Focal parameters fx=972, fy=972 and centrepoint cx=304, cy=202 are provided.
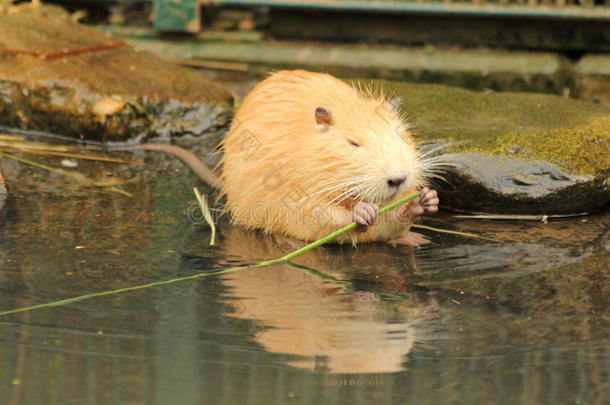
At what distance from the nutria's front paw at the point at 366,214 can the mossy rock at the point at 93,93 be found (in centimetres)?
225

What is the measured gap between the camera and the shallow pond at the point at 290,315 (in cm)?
286

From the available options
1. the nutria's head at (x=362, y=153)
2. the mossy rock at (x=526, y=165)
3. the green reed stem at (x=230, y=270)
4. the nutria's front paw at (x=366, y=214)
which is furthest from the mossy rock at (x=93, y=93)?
the nutria's front paw at (x=366, y=214)

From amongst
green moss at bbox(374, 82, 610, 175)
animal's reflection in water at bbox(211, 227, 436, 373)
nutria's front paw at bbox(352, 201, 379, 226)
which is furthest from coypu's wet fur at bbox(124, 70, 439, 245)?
green moss at bbox(374, 82, 610, 175)

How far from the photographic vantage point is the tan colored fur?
4.02m

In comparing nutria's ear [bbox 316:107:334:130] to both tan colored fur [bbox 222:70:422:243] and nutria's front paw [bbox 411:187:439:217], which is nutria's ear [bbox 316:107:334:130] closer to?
tan colored fur [bbox 222:70:422:243]

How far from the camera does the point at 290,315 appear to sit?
3.43 meters

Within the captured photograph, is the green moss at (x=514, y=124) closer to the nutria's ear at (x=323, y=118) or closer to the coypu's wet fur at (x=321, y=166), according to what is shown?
the coypu's wet fur at (x=321, y=166)

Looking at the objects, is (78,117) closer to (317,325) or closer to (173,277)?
(173,277)

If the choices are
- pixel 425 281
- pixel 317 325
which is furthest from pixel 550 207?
pixel 317 325

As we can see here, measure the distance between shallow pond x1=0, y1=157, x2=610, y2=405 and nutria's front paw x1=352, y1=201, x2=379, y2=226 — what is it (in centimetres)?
19

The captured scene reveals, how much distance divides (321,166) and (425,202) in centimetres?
48

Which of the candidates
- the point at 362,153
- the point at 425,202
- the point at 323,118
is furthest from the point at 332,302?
the point at 323,118

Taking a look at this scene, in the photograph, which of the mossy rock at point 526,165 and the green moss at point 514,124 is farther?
the green moss at point 514,124

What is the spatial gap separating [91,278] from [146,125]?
93.1 inches
